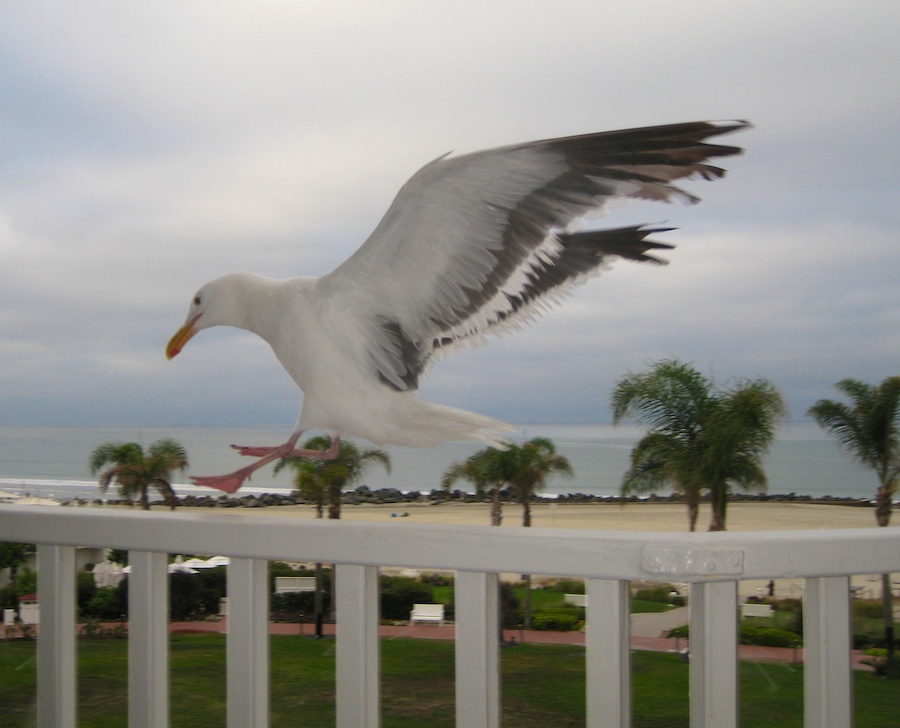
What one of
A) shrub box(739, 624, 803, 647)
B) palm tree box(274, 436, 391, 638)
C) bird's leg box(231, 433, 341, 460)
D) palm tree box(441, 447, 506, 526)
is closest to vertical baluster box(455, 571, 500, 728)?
shrub box(739, 624, 803, 647)

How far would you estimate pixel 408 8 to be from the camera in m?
2.12

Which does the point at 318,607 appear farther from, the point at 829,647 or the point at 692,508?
the point at 692,508

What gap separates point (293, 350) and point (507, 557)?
2.17 ft

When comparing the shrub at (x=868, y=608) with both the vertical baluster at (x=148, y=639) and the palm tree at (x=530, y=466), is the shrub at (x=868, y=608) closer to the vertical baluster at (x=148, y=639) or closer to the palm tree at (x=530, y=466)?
the vertical baluster at (x=148, y=639)

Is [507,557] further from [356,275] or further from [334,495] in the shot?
[334,495]

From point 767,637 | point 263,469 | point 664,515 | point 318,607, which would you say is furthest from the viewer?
point 664,515

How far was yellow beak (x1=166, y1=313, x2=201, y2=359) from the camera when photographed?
4.68 ft

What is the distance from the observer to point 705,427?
6016mm

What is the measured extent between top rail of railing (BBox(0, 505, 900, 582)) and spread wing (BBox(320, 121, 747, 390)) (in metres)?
0.49

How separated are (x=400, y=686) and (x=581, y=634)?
227 millimetres

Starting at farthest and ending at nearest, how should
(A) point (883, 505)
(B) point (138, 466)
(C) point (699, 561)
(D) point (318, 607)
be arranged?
(A) point (883, 505), (B) point (138, 466), (D) point (318, 607), (C) point (699, 561)

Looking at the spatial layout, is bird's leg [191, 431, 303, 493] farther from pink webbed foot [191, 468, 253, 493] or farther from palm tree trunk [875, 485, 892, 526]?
palm tree trunk [875, 485, 892, 526]

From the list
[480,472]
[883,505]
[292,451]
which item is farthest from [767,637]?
[883,505]

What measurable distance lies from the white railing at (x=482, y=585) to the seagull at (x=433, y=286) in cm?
44
